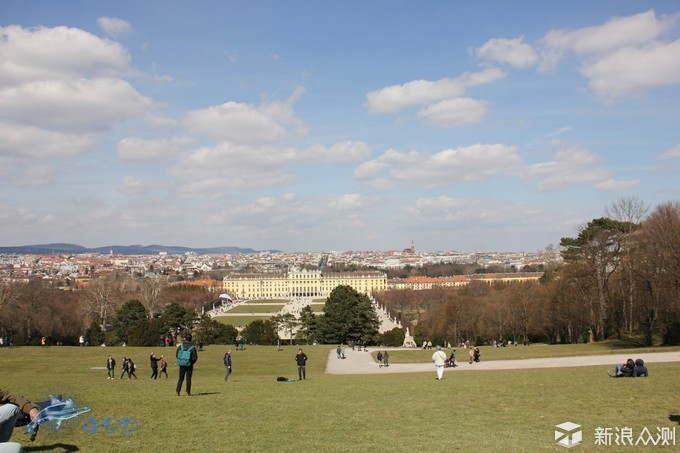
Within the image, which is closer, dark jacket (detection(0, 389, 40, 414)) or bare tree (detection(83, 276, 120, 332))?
dark jacket (detection(0, 389, 40, 414))

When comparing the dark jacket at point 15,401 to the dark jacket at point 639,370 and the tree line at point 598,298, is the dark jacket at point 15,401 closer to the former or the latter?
the dark jacket at point 639,370

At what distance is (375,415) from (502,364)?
18593 millimetres

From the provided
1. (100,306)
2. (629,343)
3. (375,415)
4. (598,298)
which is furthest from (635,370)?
(100,306)

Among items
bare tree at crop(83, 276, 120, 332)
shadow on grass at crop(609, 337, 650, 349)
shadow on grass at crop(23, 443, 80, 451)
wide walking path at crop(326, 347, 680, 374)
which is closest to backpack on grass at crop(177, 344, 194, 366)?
shadow on grass at crop(23, 443, 80, 451)

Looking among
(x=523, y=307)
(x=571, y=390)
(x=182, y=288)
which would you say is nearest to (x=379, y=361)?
(x=571, y=390)

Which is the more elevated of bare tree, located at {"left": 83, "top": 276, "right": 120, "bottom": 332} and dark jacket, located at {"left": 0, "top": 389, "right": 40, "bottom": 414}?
dark jacket, located at {"left": 0, "top": 389, "right": 40, "bottom": 414}

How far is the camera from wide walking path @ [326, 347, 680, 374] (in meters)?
24.7

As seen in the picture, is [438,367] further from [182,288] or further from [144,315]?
[182,288]

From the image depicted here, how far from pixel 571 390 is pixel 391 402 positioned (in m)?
4.83

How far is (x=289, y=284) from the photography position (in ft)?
597

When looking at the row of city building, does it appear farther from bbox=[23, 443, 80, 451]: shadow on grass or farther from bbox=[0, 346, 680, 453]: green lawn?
bbox=[23, 443, 80, 451]: shadow on grass

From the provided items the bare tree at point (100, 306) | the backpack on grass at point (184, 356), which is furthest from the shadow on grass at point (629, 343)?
the bare tree at point (100, 306)

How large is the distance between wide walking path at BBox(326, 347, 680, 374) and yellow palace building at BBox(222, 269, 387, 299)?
142 meters

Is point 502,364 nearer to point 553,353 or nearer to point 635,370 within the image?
point 553,353
